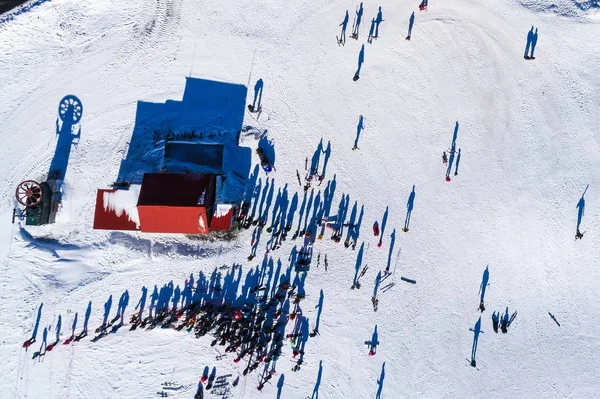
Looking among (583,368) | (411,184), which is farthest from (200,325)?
(583,368)

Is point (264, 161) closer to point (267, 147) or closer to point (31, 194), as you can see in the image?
point (267, 147)

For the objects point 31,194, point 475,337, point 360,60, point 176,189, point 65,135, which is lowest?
point 475,337

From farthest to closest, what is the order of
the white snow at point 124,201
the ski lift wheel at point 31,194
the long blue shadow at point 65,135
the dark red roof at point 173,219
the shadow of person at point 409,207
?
1. the long blue shadow at point 65,135
2. the shadow of person at point 409,207
3. the ski lift wheel at point 31,194
4. the white snow at point 124,201
5. the dark red roof at point 173,219

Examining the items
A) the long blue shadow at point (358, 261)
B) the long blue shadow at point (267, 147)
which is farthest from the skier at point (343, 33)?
the long blue shadow at point (358, 261)

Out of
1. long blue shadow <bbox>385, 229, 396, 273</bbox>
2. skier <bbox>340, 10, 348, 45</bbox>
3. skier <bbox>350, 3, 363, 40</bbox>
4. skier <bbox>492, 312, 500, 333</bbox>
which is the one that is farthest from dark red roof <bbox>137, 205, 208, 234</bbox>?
skier <bbox>492, 312, 500, 333</bbox>

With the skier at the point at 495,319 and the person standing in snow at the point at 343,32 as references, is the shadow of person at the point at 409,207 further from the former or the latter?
the person standing in snow at the point at 343,32

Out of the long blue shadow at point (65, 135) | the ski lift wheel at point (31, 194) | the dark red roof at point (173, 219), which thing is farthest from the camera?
the long blue shadow at point (65, 135)

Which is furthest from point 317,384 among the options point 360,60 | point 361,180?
point 360,60
